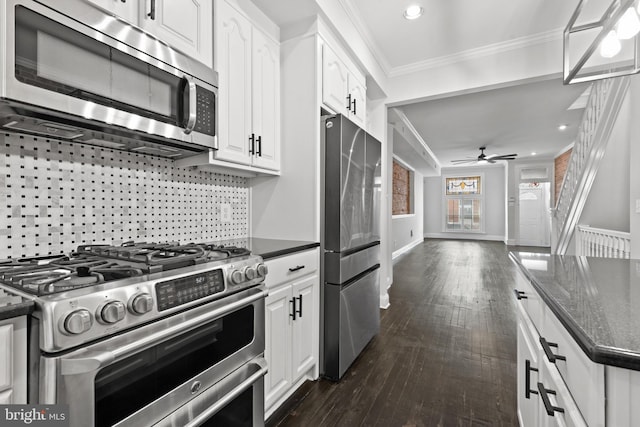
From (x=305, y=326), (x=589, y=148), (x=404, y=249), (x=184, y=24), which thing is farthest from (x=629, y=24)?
(x=404, y=249)

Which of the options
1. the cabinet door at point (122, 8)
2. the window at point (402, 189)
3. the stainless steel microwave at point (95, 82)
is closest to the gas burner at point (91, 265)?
the stainless steel microwave at point (95, 82)

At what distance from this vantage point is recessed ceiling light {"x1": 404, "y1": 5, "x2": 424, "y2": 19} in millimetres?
2479

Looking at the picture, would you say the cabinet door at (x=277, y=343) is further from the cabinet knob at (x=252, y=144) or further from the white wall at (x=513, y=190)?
the white wall at (x=513, y=190)

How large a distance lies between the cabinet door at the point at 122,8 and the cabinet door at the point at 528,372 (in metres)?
2.08

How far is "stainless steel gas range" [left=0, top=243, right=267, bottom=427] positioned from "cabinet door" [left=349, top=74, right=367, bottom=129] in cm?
187

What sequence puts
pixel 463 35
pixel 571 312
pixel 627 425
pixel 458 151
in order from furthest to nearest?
1. pixel 458 151
2. pixel 463 35
3. pixel 571 312
4. pixel 627 425

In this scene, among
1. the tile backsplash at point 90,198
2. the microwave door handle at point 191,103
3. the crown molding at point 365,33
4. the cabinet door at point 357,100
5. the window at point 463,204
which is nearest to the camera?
the tile backsplash at point 90,198

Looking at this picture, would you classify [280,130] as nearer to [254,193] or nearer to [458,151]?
[254,193]

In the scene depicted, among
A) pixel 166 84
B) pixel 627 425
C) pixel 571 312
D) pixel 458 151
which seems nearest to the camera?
pixel 627 425

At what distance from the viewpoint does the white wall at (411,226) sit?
762 centimetres

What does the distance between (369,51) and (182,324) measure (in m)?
2.99

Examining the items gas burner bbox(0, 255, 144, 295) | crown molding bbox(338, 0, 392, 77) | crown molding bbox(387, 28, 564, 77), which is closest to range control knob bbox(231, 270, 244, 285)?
gas burner bbox(0, 255, 144, 295)

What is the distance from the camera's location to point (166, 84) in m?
1.44

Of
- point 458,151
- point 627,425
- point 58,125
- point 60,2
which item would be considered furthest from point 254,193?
point 458,151
